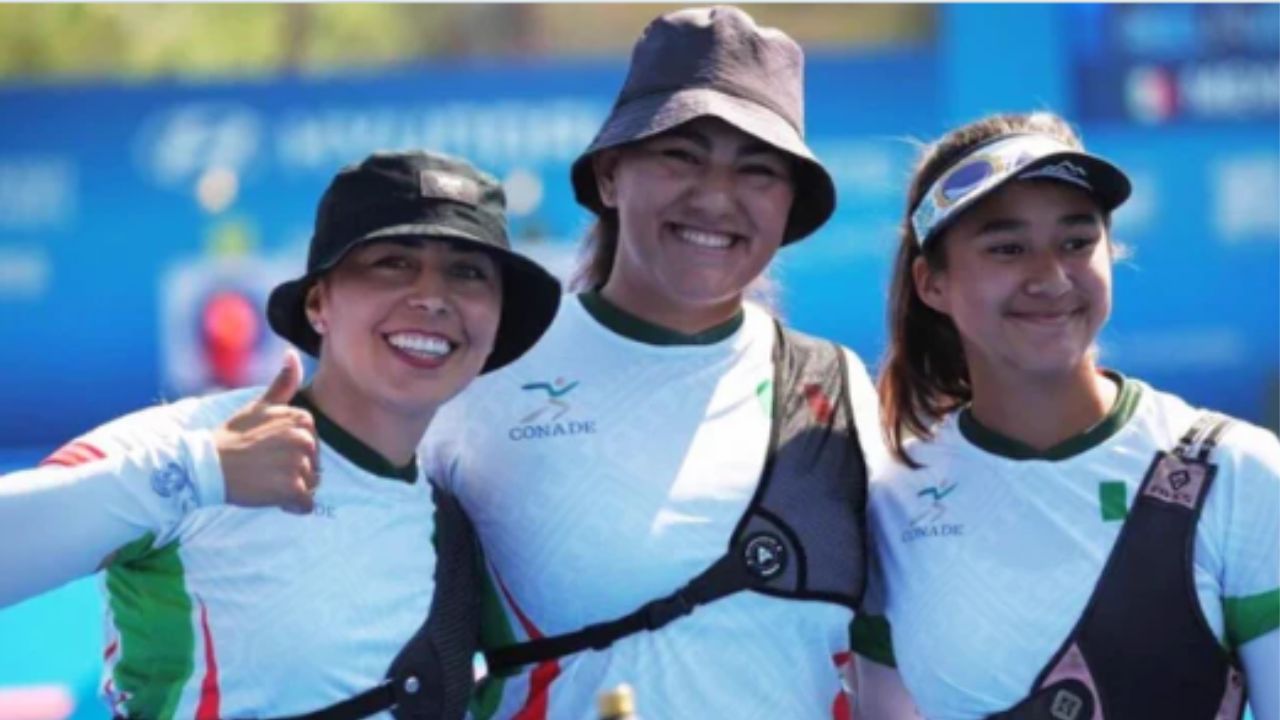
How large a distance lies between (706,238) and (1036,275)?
558 millimetres

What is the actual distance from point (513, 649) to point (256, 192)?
745cm

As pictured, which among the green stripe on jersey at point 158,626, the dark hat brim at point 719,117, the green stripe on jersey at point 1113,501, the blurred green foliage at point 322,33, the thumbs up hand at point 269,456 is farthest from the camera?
the blurred green foliage at point 322,33

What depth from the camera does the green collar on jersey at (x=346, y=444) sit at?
10.7 feet

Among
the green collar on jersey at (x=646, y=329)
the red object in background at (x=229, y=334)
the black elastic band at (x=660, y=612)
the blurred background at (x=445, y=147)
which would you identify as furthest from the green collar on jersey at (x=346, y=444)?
the red object in background at (x=229, y=334)

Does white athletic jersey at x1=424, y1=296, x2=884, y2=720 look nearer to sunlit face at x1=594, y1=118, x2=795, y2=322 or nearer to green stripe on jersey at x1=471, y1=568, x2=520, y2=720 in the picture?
green stripe on jersey at x1=471, y1=568, x2=520, y2=720

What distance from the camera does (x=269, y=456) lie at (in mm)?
2867

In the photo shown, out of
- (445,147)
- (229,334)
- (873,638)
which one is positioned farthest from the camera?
(229,334)

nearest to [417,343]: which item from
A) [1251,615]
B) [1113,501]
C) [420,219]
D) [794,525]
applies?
[420,219]

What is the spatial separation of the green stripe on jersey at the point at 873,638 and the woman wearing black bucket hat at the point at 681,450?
3.4 inches

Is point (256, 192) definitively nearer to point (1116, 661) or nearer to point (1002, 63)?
point (1002, 63)

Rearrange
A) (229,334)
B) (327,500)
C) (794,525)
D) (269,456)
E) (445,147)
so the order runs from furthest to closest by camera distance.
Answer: (229,334)
(445,147)
(794,525)
(327,500)
(269,456)

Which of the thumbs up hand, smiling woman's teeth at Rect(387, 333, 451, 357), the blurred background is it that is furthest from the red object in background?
the thumbs up hand

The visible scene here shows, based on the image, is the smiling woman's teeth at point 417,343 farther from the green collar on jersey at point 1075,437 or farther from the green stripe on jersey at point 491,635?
the green collar on jersey at point 1075,437

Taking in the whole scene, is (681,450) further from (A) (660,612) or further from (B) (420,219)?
(B) (420,219)
